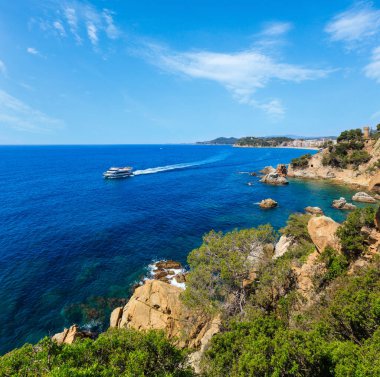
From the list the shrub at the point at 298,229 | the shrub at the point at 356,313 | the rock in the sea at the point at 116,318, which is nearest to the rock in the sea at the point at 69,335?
the rock in the sea at the point at 116,318

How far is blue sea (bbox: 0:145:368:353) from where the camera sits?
27922 millimetres

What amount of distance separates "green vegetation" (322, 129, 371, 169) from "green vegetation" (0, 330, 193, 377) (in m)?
96.2

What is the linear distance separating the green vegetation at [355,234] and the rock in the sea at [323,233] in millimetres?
727

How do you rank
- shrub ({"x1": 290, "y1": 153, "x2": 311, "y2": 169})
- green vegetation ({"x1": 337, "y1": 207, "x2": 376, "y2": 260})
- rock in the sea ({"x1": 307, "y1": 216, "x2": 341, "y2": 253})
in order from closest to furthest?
1. green vegetation ({"x1": 337, "y1": 207, "x2": 376, "y2": 260})
2. rock in the sea ({"x1": 307, "y1": 216, "x2": 341, "y2": 253})
3. shrub ({"x1": 290, "y1": 153, "x2": 311, "y2": 169})

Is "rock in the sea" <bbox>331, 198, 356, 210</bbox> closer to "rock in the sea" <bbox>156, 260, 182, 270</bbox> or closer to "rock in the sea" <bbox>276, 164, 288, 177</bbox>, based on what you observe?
"rock in the sea" <bbox>276, 164, 288, 177</bbox>

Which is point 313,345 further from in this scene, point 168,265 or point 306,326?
point 168,265

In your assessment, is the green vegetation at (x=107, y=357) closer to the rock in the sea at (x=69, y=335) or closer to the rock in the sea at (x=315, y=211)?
the rock in the sea at (x=69, y=335)

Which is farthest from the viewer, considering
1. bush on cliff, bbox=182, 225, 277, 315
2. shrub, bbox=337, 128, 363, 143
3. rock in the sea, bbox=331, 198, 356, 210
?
shrub, bbox=337, 128, 363, 143

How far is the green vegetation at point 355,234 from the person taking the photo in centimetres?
2116

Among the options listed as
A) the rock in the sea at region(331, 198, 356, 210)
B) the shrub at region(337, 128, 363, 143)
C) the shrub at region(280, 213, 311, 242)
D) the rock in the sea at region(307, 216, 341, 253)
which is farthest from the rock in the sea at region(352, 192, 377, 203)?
the rock in the sea at region(307, 216, 341, 253)

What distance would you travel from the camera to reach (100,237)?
45125 millimetres

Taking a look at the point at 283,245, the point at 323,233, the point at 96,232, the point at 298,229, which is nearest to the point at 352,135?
the point at 298,229

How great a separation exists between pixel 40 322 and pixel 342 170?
103m

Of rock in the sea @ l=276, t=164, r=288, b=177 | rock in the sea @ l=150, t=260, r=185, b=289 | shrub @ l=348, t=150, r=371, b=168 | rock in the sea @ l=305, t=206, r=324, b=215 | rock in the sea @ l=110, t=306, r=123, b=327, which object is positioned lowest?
rock in the sea @ l=150, t=260, r=185, b=289
